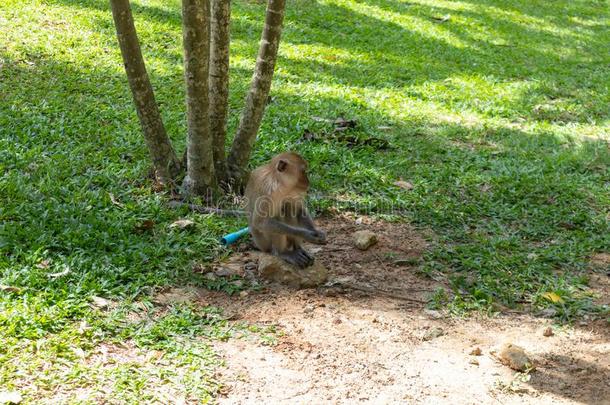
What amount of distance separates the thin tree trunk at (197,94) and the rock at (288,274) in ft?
3.94

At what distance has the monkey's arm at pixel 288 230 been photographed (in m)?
5.33

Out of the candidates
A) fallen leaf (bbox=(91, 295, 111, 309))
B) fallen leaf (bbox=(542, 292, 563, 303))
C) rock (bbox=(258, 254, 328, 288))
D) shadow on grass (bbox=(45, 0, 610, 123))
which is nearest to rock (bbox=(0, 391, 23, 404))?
fallen leaf (bbox=(91, 295, 111, 309))

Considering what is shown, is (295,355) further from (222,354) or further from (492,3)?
(492,3)

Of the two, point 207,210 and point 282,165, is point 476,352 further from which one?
point 207,210

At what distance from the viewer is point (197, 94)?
5703 millimetres

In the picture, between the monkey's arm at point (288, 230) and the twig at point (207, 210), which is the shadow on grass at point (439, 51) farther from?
the monkey's arm at point (288, 230)

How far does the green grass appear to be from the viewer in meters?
4.37

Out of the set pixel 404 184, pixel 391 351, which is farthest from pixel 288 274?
pixel 404 184

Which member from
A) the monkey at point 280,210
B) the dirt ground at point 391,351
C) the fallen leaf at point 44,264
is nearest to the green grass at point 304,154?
the fallen leaf at point 44,264

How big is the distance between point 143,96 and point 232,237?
4.87ft

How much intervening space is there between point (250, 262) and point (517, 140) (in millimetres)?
4518

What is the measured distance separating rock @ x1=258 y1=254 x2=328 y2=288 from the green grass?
0.52 m

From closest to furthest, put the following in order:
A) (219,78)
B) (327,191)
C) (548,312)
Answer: (548,312) → (219,78) → (327,191)

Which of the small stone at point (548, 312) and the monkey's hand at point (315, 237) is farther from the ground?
the monkey's hand at point (315, 237)
